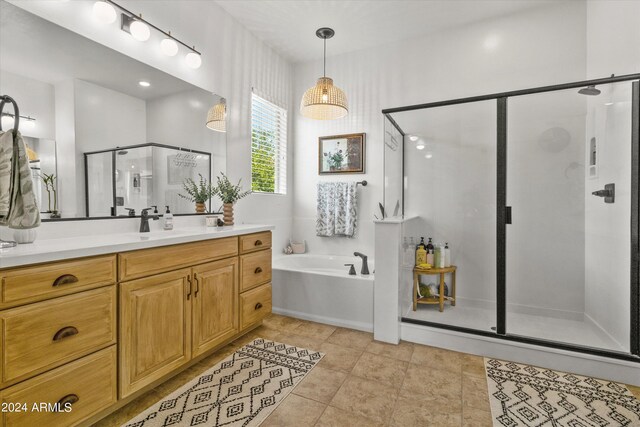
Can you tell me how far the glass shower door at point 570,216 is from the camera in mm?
2139

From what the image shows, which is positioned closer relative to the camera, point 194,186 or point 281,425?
point 281,425

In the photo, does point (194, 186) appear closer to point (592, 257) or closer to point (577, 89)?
point (577, 89)

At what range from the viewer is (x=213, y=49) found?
279 centimetres

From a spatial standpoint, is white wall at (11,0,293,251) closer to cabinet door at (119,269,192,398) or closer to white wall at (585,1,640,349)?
cabinet door at (119,269,192,398)

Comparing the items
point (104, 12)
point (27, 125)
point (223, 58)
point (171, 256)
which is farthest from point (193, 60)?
point (171, 256)

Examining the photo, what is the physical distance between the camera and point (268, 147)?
3592 mm

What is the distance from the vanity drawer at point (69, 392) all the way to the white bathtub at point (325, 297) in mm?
1662

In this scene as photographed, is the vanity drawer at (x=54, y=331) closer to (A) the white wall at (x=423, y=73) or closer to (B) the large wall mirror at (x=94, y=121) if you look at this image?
Answer: (B) the large wall mirror at (x=94, y=121)

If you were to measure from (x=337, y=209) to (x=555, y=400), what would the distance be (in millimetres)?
2491

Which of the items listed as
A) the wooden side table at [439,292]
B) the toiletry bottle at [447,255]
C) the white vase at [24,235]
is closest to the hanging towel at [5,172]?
the white vase at [24,235]

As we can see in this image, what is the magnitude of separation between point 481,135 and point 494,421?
232 centimetres

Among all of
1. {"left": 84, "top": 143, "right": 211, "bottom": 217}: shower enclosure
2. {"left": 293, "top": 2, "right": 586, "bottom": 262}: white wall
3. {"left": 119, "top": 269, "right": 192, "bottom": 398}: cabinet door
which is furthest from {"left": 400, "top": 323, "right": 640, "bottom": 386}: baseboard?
{"left": 84, "top": 143, "right": 211, "bottom": 217}: shower enclosure

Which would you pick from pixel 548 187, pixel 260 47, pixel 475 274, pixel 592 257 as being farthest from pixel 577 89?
pixel 260 47

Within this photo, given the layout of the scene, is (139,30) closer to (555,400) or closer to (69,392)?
(69,392)
